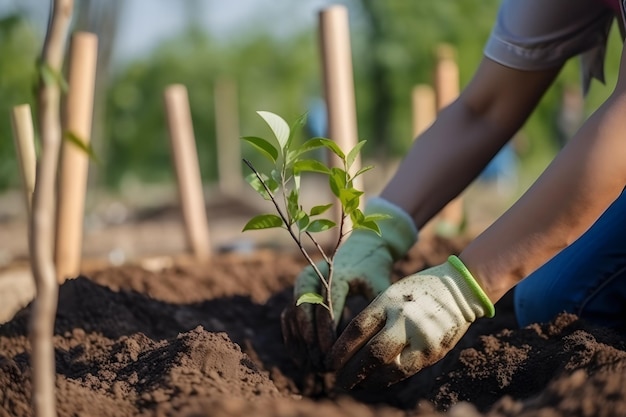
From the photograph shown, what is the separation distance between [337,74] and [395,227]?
1206 millimetres

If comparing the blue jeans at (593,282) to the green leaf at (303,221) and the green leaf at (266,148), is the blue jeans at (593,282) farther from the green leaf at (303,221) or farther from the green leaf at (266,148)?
the green leaf at (266,148)

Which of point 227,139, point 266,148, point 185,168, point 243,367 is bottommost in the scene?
point 243,367

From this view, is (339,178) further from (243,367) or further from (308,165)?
(243,367)

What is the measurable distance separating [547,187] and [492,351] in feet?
1.40

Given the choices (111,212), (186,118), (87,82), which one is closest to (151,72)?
(111,212)

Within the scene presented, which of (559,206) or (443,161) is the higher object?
(443,161)

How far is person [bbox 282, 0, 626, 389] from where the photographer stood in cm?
166

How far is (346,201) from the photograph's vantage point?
5.59 ft

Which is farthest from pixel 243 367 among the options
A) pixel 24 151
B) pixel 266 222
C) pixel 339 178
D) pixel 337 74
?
pixel 337 74

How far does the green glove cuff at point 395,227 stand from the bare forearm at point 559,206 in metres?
0.56

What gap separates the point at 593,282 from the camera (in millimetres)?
2221

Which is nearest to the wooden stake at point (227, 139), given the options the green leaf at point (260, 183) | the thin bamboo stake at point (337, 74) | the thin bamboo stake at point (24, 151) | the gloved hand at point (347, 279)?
the thin bamboo stake at point (337, 74)

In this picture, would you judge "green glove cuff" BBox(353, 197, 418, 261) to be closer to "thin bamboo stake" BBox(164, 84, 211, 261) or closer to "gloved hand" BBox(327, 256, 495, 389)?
"gloved hand" BBox(327, 256, 495, 389)

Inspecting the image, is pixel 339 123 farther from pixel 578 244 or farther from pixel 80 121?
pixel 578 244
